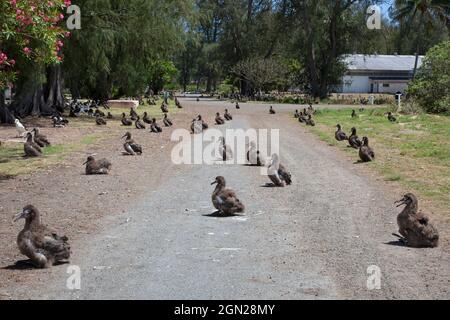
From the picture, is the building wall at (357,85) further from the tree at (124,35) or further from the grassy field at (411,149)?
the grassy field at (411,149)

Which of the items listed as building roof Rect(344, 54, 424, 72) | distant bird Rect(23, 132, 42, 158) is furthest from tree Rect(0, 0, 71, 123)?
building roof Rect(344, 54, 424, 72)

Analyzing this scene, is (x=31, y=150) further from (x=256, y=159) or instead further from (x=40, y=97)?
(x=40, y=97)

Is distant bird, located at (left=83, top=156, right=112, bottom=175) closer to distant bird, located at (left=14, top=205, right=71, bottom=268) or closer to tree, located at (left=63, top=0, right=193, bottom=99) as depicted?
distant bird, located at (left=14, top=205, right=71, bottom=268)

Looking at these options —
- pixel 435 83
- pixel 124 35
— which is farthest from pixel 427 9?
pixel 124 35

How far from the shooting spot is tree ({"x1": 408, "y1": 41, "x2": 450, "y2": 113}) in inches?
1735

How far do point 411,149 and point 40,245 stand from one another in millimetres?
17621

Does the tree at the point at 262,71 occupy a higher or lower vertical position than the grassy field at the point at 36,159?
higher

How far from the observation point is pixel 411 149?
23.4 m

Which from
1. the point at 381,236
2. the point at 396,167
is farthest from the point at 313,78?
the point at 381,236

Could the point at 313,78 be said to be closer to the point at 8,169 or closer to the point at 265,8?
the point at 265,8

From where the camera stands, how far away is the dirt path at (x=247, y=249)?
24.3 feet

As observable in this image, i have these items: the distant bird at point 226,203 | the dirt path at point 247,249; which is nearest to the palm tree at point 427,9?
the dirt path at point 247,249

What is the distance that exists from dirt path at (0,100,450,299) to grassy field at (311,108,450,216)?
1.19 m

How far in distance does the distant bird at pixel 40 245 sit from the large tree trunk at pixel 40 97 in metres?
24.0
